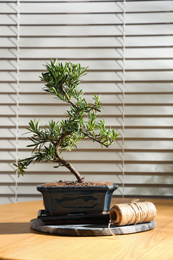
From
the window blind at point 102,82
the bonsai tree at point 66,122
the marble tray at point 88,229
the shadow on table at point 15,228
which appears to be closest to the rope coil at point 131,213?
the marble tray at point 88,229

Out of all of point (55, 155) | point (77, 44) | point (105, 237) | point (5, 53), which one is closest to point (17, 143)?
point (5, 53)

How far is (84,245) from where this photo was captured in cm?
109

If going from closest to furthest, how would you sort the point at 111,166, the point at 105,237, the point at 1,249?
the point at 1,249, the point at 105,237, the point at 111,166

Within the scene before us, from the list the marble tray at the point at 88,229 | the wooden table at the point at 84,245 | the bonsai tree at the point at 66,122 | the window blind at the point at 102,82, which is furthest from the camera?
the window blind at the point at 102,82

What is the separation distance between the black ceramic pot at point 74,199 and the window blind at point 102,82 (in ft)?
4.95

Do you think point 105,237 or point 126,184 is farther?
point 126,184

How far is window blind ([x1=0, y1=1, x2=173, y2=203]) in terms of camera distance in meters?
2.85

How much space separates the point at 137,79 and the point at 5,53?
1.01m

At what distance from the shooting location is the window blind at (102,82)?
2.85 m

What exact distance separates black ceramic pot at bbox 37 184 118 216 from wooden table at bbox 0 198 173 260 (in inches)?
4.3

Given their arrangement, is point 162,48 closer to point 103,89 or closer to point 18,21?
point 103,89

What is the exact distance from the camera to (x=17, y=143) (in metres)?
2.90

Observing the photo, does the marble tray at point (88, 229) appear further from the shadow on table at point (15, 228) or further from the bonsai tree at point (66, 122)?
the bonsai tree at point (66, 122)

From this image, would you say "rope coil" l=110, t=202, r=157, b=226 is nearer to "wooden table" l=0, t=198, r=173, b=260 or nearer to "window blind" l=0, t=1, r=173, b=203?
"wooden table" l=0, t=198, r=173, b=260
